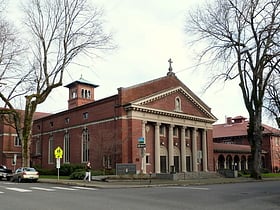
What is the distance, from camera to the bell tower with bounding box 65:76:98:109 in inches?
2699

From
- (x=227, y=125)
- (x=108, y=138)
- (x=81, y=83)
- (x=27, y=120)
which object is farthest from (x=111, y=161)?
(x=227, y=125)

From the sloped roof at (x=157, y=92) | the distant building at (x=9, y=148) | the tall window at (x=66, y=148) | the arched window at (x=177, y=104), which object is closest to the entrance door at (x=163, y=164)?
the arched window at (x=177, y=104)

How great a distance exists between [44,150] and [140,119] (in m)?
22.9

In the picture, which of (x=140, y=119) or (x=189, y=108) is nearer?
(x=140, y=119)

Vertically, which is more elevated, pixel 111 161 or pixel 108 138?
pixel 108 138

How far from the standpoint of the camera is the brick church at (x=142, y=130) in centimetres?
4316

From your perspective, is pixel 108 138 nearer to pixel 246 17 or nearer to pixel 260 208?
pixel 246 17

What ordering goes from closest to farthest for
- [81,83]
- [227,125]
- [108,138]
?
[108,138] → [81,83] → [227,125]

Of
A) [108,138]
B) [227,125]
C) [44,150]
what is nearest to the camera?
[108,138]

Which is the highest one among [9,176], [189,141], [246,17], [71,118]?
[246,17]

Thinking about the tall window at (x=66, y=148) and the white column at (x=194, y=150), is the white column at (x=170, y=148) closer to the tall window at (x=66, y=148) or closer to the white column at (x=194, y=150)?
the white column at (x=194, y=150)

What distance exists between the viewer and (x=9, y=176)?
129 ft

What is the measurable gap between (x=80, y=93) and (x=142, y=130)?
91.3 feet

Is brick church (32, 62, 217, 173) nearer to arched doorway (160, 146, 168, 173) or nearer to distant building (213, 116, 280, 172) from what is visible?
arched doorway (160, 146, 168, 173)
